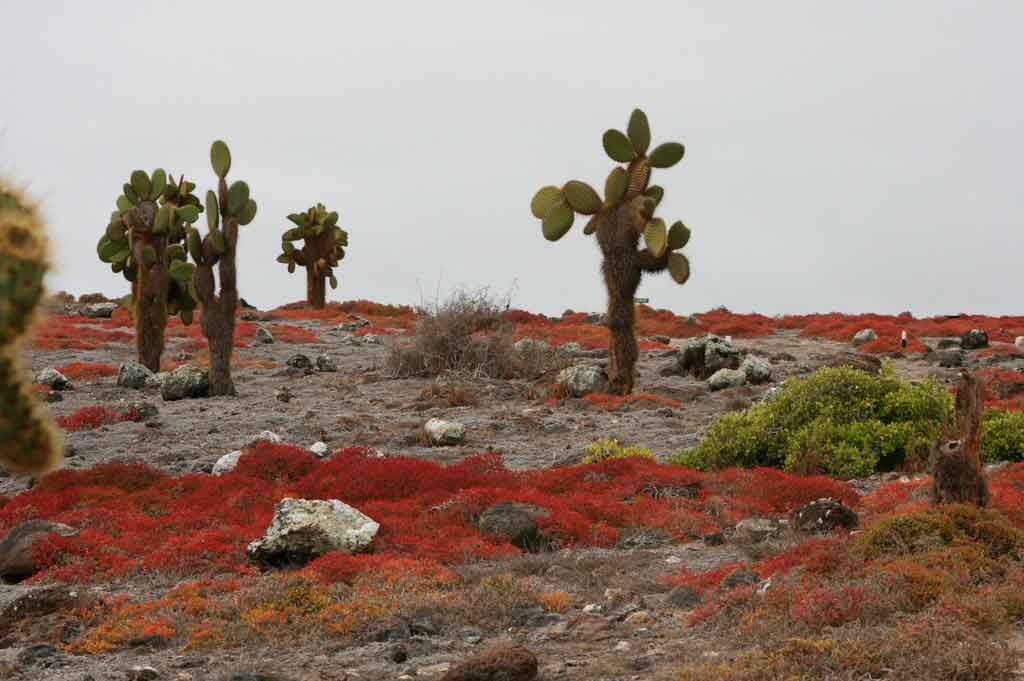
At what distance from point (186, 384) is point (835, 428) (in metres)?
15.5

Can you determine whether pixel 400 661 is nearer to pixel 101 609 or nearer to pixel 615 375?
pixel 101 609

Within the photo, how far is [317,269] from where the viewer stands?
51.8 m

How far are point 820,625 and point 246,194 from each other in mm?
20157

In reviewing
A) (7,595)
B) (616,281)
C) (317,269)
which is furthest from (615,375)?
(317,269)

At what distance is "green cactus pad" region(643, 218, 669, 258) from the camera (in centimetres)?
2398

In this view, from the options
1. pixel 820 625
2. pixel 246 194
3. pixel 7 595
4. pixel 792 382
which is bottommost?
pixel 7 595

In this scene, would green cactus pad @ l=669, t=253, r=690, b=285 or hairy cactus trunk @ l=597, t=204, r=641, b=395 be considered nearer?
green cactus pad @ l=669, t=253, r=690, b=285

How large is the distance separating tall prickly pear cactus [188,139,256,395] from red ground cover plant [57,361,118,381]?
17.8ft

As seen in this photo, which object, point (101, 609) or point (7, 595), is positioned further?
point (7, 595)

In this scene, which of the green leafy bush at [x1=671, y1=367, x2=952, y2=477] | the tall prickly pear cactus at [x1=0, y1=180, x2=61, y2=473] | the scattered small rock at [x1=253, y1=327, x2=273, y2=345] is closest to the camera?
the tall prickly pear cactus at [x1=0, y1=180, x2=61, y2=473]

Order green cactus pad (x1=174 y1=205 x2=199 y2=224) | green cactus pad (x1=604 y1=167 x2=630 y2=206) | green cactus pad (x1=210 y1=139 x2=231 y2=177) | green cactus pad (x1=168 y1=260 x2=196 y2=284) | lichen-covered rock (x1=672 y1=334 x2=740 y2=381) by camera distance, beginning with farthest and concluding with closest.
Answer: green cactus pad (x1=168 y1=260 x2=196 y2=284) → green cactus pad (x1=174 y1=205 x2=199 y2=224) → lichen-covered rock (x1=672 y1=334 x2=740 y2=381) → green cactus pad (x1=210 y1=139 x2=231 y2=177) → green cactus pad (x1=604 y1=167 x2=630 y2=206)

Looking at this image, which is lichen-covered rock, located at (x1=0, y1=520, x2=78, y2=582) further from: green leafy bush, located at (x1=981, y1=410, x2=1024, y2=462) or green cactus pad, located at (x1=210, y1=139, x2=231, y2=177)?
green cactus pad, located at (x1=210, y1=139, x2=231, y2=177)

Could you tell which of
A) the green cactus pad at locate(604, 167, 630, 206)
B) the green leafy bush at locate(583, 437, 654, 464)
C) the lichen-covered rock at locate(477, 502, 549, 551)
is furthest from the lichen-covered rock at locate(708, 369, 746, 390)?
the lichen-covered rock at locate(477, 502, 549, 551)

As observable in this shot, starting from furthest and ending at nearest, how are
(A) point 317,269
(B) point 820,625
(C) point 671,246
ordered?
1. (A) point 317,269
2. (C) point 671,246
3. (B) point 820,625
